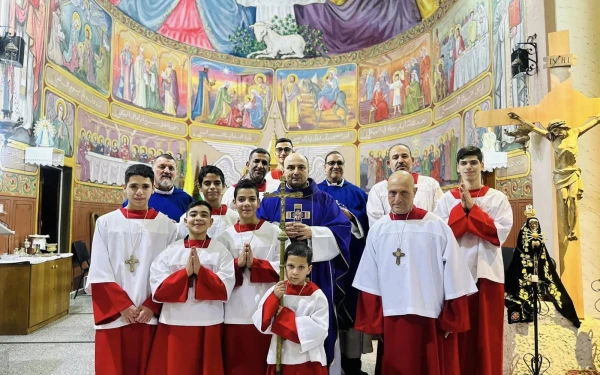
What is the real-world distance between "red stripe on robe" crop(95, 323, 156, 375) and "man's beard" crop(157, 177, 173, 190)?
138 centimetres

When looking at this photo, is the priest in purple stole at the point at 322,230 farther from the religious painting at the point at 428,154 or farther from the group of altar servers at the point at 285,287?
the religious painting at the point at 428,154

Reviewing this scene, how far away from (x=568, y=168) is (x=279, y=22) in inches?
544

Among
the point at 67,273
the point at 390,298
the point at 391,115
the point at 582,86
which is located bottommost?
the point at 67,273

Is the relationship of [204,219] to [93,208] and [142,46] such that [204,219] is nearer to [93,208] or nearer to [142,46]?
[93,208]

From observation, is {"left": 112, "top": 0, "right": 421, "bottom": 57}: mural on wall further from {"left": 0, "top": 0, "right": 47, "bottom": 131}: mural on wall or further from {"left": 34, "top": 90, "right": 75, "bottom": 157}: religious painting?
{"left": 0, "top": 0, "right": 47, "bottom": 131}: mural on wall

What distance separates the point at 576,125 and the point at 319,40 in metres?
12.9

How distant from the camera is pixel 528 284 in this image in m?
3.86

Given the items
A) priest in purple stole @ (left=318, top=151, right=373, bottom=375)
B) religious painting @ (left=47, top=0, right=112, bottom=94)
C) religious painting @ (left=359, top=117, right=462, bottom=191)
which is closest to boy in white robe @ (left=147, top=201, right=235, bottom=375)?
priest in purple stole @ (left=318, top=151, right=373, bottom=375)

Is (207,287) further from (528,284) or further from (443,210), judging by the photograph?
(528,284)

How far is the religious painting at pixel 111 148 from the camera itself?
429 inches

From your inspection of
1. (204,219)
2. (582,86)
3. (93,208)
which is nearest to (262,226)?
(204,219)

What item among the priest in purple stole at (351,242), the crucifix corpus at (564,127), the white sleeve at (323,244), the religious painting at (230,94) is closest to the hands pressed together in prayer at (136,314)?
the white sleeve at (323,244)

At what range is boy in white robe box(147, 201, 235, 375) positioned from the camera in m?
3.01

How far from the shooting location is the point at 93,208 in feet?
36.3
